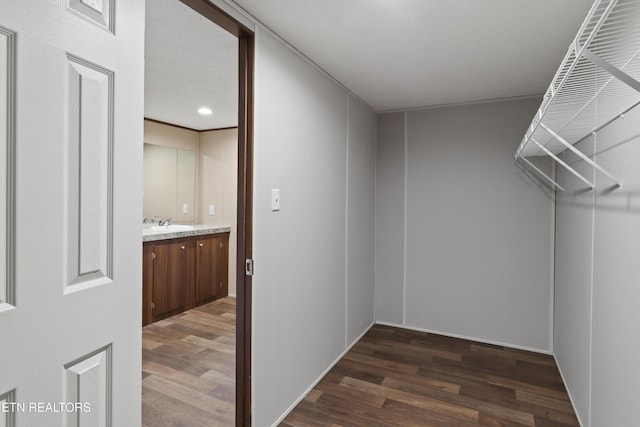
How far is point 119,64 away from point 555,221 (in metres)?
3.27

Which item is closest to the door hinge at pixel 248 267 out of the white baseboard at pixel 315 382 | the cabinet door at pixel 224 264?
the white baseboard at pixel 315 382

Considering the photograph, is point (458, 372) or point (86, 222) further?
point (458, 372)

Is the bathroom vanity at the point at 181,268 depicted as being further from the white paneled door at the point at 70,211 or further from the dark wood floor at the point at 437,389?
the white paneled door at the point at 70,211

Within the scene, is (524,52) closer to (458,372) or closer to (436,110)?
(436,110)

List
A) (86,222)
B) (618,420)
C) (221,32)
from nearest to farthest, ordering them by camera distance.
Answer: (86,222), (618,420), (221,32)

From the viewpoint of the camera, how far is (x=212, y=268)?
4.65 metres

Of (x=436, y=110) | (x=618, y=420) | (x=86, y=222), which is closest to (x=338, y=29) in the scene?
(x=86, y=222)

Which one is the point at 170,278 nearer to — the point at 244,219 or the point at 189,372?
the point at 189,372

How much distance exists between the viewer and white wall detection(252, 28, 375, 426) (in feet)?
6.49

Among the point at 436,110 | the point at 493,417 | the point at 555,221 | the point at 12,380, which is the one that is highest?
the point at 436,110

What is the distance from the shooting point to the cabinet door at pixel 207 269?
444 centimetres

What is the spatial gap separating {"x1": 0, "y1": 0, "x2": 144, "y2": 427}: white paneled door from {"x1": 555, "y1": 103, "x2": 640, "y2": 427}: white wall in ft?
5.78

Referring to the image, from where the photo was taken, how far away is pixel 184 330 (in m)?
3.65

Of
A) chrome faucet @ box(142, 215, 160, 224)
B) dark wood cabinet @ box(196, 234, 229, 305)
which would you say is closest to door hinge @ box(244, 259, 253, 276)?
dark wood cabinet @ box(196, 234, 229, 305)
